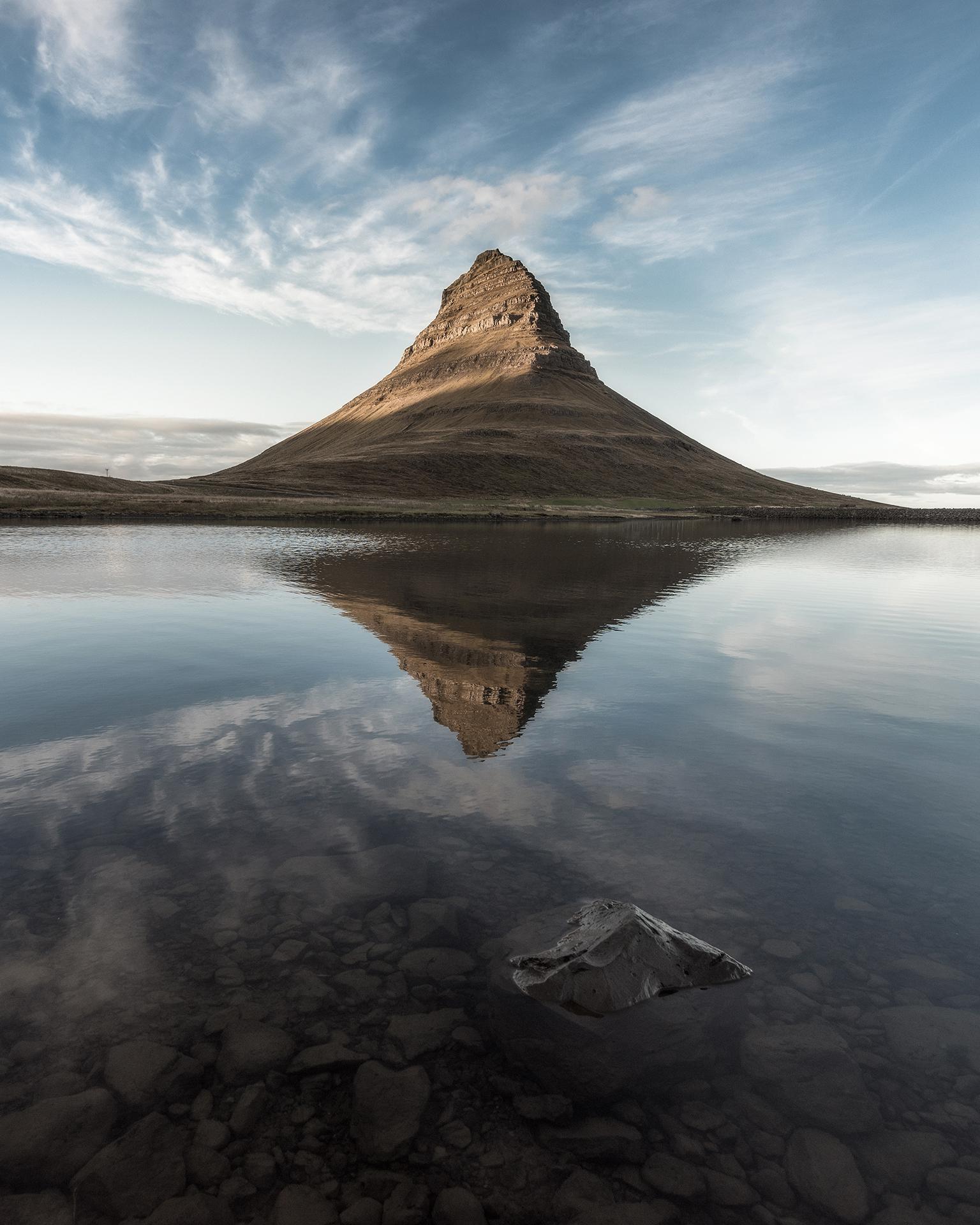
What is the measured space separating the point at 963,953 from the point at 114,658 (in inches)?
713

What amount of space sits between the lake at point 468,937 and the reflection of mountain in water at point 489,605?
0.36 meters

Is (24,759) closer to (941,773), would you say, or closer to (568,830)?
(568,830)

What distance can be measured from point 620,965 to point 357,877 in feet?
10.4

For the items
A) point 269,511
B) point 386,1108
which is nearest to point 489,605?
point 386,1108

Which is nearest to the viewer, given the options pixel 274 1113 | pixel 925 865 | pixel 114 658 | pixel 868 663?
pixel 274 1113

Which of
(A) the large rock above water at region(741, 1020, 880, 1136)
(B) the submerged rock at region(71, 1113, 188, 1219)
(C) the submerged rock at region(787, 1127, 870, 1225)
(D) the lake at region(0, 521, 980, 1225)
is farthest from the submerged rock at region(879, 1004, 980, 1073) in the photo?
(B) the submerged rock at region(71, 1113, 188, 1219)

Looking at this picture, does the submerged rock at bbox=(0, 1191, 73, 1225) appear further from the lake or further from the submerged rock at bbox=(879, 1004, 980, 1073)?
the submerged rock at bbox=(879, 1004, 980, 1073)

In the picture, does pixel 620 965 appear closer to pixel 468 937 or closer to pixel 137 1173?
pixel 468 937

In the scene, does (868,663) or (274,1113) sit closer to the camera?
(274,1113)

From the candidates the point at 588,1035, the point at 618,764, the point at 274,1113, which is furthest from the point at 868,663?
the point at 274,1113

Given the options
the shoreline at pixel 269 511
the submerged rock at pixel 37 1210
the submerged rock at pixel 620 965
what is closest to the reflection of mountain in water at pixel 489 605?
the submerged rock at pixel 620 965

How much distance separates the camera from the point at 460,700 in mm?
14750

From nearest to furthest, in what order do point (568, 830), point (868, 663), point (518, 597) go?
point (568, 830), point (868, 663), point (518, 597)

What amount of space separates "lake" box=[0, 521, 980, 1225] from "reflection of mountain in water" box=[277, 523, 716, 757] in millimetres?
361
